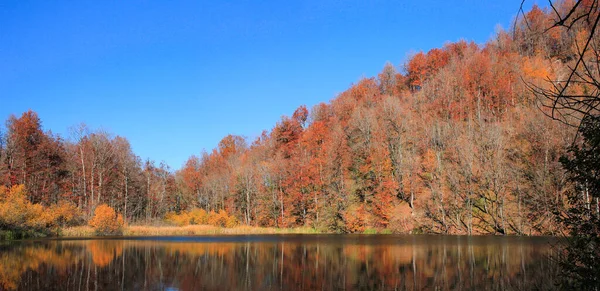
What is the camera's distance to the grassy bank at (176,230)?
4991 centimetres

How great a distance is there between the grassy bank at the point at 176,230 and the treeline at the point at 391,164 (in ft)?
19.7

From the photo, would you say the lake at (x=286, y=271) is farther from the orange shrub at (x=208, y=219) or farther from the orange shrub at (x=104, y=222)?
the orange shrub at (x=208, y=219)

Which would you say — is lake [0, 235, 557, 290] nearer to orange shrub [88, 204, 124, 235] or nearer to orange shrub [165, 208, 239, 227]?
orange shrub [88, 204, 124, 235]

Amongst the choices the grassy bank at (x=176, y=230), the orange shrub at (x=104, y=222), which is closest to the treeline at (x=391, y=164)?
the grassy bank at (x=176, y=230)

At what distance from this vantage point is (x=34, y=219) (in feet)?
149

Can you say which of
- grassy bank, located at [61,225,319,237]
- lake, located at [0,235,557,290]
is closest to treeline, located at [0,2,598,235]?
grassy bank, located at [61,225,319,237]

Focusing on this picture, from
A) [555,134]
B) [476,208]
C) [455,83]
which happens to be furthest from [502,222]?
[455,83]

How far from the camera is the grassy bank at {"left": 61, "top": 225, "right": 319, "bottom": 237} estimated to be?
49.9m

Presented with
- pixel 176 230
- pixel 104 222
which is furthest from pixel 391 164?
pixel 104 222

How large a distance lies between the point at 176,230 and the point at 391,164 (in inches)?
1272

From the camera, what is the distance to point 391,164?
6131 centimetres

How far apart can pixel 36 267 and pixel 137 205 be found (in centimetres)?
6015

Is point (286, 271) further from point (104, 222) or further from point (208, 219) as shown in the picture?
point (208, 219)

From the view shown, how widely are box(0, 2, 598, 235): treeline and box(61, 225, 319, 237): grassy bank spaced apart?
6.01 meters
